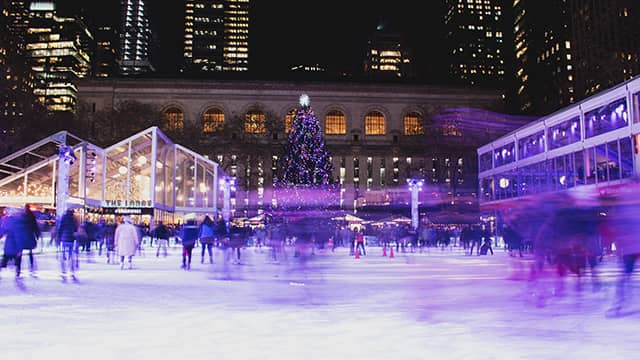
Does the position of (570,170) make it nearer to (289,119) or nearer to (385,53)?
(289,119)

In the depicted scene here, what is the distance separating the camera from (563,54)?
4272 inches

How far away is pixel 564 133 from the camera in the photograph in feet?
118

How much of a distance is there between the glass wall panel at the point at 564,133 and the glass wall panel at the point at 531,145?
1476 mm

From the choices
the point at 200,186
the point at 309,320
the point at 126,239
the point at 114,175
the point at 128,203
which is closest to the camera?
the point at 309,320

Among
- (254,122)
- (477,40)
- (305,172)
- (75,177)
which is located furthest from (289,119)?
(477,40)

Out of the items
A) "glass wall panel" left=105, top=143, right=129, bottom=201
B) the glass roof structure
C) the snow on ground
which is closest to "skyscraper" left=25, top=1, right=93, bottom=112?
the glass roof structure

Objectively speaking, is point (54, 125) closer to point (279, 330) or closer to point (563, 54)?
point (279, 330)

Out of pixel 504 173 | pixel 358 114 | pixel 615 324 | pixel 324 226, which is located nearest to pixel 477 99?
pixel 358 114

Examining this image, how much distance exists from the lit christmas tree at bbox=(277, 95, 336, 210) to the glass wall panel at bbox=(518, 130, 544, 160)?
1363 cm

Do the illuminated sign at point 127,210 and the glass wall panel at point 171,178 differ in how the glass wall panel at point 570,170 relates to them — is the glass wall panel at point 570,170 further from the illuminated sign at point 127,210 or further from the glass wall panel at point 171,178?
the illuminated sign at point 127,210

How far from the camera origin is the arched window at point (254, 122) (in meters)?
65.1

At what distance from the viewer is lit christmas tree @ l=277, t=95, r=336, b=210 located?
4044cm

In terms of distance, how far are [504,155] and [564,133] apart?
1015 cm

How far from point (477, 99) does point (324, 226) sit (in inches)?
2699
